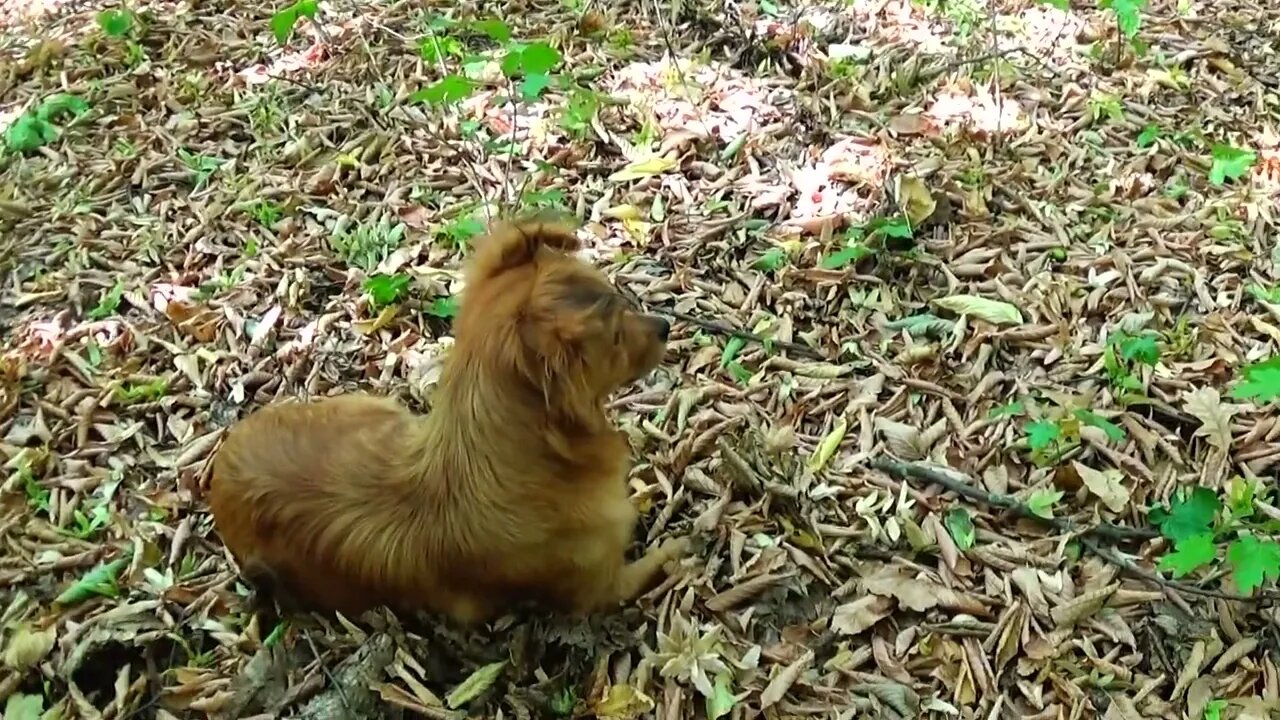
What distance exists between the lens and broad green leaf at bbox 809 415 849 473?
370cm

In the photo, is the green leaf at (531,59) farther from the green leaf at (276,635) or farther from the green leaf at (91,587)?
the green leaf at (91,587)

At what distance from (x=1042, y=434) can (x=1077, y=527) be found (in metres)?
0.33

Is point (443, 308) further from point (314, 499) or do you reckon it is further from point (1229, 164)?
point (1229, 164)

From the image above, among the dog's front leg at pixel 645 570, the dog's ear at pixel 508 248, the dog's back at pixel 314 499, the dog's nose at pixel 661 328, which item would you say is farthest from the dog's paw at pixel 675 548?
the dog's ear at pixel 508 248

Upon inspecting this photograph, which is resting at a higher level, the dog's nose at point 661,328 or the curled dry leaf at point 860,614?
the dog's nose at point 661,328

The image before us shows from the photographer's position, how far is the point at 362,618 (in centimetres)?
320

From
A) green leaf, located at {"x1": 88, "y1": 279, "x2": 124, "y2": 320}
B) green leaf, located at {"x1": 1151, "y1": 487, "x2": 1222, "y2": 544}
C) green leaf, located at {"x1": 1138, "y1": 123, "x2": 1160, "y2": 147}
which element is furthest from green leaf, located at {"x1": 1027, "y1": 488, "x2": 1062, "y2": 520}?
green leaf, located at {"x1": 88, "y1": 279, "x2": 124, "y2": 320}

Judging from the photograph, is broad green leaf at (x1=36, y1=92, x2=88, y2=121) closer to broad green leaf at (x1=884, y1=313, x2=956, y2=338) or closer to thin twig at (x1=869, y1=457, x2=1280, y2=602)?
broad green leaf at (x1=884, y1=313, x2=956, y2=338)

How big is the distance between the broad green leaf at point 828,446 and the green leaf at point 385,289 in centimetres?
188

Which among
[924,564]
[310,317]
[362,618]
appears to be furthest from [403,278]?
[924,564]

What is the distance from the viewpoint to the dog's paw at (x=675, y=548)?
3480 mm

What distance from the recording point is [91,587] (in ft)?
11.5

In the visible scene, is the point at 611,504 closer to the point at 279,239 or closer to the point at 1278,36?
the point at 279,239

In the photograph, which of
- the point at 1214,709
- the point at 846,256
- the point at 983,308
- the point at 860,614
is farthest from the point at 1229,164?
the point at 860,614
